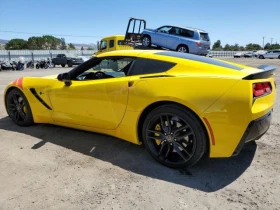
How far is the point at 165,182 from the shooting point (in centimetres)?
267

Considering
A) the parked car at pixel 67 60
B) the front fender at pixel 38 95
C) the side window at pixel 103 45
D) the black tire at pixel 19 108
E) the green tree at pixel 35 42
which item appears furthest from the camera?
the green tree at pixel 35 42

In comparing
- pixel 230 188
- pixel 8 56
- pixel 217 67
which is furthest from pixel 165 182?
pixel 8 56

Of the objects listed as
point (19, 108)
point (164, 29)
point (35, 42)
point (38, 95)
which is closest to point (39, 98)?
point (38, 95)

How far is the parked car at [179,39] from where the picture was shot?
1268 cm

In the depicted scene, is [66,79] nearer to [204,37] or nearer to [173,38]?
[173,38]

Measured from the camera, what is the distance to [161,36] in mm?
13539

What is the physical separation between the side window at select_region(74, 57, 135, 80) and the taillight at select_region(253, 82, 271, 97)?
148cm

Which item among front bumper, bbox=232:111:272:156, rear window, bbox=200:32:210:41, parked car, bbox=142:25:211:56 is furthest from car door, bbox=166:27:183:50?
front bumper, bbox=232:111:272:156

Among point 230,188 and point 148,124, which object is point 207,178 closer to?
point 230,188

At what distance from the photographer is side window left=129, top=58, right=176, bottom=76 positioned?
2.97m

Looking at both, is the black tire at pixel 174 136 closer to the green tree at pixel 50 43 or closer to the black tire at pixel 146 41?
the black tire at pixel 146 41

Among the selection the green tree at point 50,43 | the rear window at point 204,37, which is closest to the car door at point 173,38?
the rear window at point 204,37

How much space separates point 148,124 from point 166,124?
21cm

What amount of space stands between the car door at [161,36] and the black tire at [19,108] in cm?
1022
